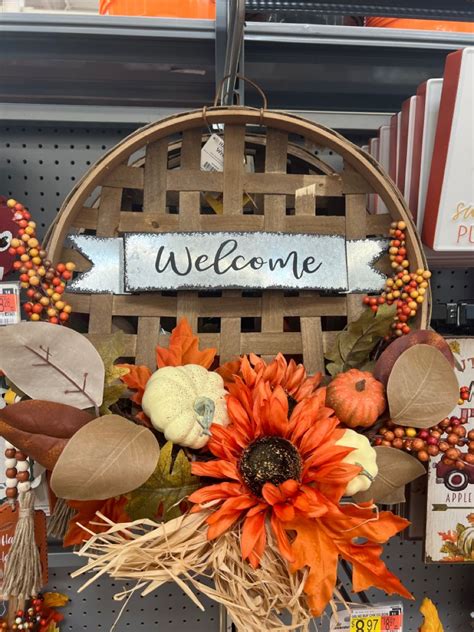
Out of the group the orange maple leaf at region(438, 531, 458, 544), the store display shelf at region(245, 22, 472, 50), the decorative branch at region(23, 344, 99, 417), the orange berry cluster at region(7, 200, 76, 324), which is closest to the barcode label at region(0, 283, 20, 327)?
the orange berry cluster at region(7, 200, 76, 324)

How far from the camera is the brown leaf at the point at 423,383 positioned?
18.6 inches

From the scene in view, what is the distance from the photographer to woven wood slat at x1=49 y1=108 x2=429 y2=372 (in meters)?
0.55

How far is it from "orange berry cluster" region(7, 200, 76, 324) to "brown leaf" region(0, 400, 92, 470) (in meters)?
0.12

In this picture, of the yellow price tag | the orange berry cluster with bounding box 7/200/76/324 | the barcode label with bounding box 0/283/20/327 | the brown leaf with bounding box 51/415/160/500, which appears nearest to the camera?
the brown leaf with bounding box 51/415/160/500

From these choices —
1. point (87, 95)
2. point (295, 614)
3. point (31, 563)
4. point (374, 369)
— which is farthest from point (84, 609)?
point (87, 95)

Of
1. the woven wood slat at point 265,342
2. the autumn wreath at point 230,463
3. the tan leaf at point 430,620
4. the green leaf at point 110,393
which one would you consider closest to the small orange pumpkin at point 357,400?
the autumn wreath at point 230,463

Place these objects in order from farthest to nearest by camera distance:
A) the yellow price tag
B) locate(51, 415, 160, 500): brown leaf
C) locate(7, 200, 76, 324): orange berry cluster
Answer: the yellow price tag < locate(7, 200, 76, 324): orange berry cluster < locate(51, 415, 160, 500): brown leaf

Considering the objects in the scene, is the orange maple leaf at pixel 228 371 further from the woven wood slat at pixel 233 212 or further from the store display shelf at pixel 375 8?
the store display shelf at pixel 375 8

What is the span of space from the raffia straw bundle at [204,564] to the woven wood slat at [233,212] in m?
0.20

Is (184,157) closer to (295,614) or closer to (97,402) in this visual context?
(97,402)

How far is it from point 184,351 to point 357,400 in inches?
7.5

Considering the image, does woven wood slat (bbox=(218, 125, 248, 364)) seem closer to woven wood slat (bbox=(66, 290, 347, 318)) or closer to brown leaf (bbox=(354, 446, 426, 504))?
woven wood slat (bbox=(66, 290, 347, 318))

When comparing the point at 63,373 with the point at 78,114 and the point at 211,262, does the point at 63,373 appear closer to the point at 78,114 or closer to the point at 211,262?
the point at 211,262

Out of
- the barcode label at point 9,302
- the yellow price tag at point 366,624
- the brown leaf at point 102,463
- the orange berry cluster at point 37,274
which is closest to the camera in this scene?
the brown leaf at point 102,463
